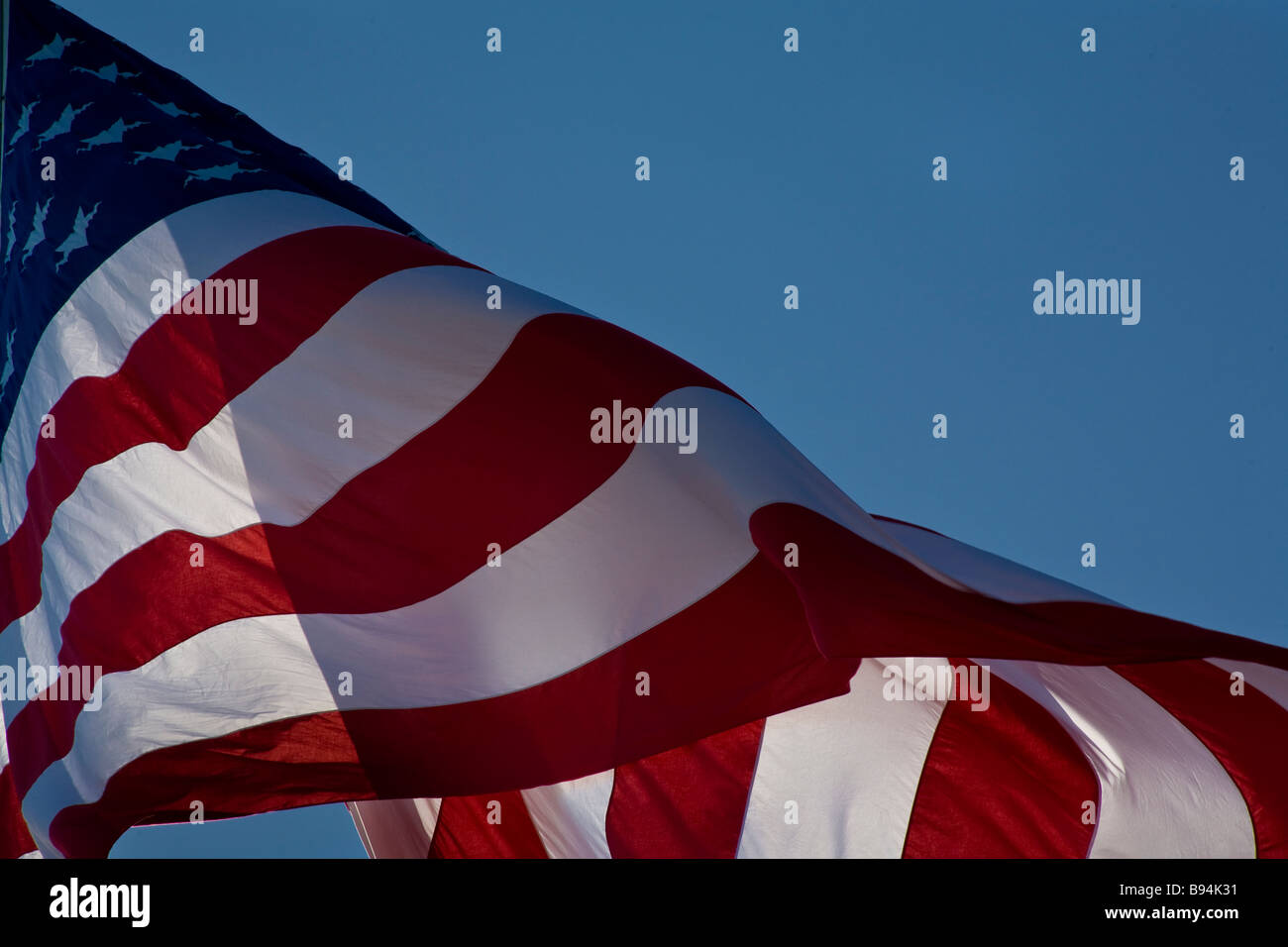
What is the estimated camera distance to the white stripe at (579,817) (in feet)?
17.6

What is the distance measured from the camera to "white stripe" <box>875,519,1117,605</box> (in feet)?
14.8

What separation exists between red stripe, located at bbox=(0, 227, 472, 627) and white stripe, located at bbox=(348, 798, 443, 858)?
63.3 inches

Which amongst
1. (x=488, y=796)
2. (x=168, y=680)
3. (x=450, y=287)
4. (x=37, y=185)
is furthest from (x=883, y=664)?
(x=37, y=185)

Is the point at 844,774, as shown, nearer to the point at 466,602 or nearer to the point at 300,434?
the point at 466,602

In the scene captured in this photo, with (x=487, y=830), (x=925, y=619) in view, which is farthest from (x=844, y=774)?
(x=925, y=619)

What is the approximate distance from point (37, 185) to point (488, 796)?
325 centimetres

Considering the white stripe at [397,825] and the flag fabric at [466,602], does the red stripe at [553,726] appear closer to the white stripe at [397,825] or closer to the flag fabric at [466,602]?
the flag fabric at [466,602]

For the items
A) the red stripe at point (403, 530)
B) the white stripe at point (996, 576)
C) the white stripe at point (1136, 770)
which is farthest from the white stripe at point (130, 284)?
the white stripe at point (1136, 770)

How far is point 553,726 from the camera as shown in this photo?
444 centimetres

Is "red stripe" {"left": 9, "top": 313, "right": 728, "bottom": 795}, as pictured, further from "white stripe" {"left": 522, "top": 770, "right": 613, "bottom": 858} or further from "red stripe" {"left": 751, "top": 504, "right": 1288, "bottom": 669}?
"white stripe" {"left": 522, "top": 770, "right": 613, "bottom": 858}

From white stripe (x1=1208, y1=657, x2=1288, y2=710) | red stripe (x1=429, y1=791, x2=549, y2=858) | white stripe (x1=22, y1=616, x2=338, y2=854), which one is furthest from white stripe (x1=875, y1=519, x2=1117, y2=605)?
white stripe (x1=22, y1=616, x2=338, y2=854)

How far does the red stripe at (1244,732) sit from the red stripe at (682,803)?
1558 mm

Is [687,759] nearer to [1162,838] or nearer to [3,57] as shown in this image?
[1162,838]
